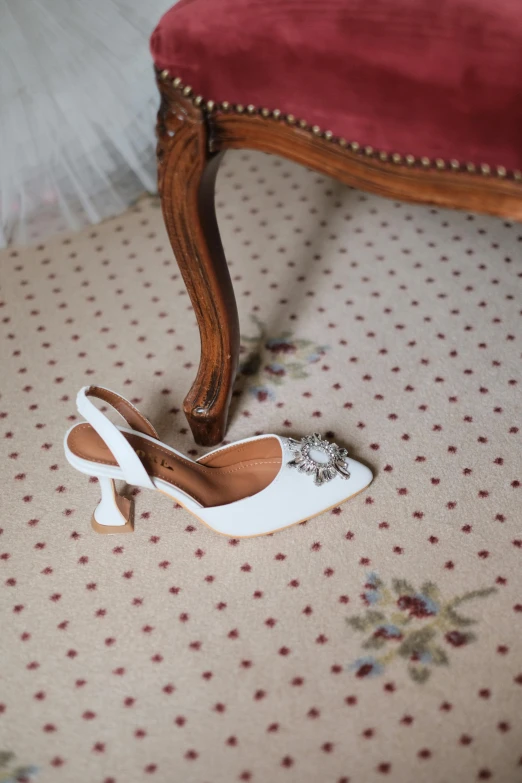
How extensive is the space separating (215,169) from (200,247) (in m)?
0.11

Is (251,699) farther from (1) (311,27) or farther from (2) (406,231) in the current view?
(2) (406,231)

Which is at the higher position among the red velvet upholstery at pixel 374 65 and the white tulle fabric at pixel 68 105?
the red velvet upholstery at pixel 374 65

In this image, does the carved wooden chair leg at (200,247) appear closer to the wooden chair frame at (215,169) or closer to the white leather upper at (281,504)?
the wooden chair frame at (215,169)

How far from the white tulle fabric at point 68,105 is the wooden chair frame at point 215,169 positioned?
70 cm

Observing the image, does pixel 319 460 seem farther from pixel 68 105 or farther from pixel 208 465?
pixel 68 105

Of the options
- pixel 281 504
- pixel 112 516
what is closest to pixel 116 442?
pixel 112 516

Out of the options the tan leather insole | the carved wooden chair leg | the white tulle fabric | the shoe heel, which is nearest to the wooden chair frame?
the carved wooden chair leg

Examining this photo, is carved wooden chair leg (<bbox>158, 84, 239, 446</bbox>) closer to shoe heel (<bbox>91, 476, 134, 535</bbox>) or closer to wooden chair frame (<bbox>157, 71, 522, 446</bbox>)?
wooden chair frame (<bbox>157, 71, 522, 446</bbox>)

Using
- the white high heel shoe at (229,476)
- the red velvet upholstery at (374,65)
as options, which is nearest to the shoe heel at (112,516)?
the white high heel shoe at (229,476)

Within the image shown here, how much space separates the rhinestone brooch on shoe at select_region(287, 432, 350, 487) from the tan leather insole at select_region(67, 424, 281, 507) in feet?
0.12

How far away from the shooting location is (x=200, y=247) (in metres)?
1.07

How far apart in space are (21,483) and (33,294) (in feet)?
1.62

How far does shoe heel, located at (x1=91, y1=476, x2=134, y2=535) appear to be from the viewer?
44.0 inches

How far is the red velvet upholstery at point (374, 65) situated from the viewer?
2.69 feet
